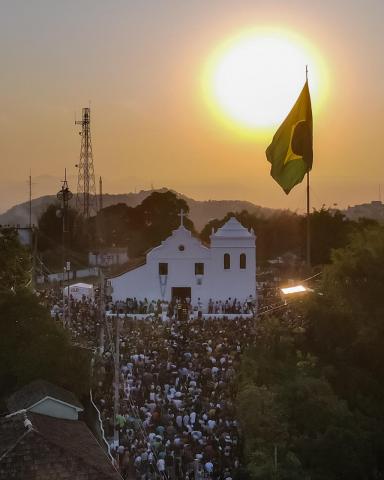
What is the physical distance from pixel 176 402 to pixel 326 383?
478 cm

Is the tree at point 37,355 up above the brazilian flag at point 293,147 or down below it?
below

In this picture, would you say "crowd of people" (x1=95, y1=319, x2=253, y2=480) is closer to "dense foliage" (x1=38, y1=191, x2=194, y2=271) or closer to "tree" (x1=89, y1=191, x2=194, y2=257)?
"dense foliage" (x1=38, y1=191, x2=194, y2=271)

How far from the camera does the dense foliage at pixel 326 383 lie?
15.5m

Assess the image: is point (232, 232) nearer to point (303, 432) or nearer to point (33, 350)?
point (33, 350)

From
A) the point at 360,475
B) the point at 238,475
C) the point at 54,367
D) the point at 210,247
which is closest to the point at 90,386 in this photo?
the point at 54,367

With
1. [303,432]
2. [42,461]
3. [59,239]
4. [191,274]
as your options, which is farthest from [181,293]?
[59,239]

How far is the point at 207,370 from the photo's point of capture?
75.0ft

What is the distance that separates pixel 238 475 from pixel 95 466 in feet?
16.2

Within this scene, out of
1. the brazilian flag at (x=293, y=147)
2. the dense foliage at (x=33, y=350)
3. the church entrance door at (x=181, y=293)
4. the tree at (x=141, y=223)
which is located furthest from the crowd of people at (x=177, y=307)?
the tree at (x=141, y=223)

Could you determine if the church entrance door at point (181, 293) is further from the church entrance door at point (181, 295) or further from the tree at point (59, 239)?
the tree at point (59, 239)

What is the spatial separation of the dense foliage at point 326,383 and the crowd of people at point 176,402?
4.39 ft

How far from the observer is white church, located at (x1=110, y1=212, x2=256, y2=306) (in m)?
42.9

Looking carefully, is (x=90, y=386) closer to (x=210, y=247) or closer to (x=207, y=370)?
(x=207, y=370)

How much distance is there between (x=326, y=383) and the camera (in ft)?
56.7
